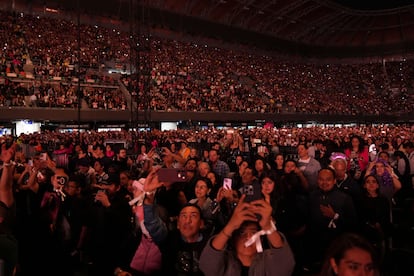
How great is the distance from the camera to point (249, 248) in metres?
2.70

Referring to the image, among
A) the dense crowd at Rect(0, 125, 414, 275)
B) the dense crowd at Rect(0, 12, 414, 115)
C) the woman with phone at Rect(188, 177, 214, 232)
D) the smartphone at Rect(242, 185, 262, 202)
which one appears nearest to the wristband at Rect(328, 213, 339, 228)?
the dense crowd at Rect(0, 125, 414, 275)

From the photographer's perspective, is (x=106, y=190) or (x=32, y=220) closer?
(x=32, y=220)

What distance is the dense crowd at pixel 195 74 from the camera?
86.5ft

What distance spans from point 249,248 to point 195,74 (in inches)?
1309

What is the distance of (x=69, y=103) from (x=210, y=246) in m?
22.7

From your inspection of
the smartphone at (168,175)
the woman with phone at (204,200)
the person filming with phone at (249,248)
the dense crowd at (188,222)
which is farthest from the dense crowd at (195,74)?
the person filming with phone at (249,248)

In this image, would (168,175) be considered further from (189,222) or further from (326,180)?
(326,180)

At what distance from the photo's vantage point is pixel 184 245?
3.37 metres

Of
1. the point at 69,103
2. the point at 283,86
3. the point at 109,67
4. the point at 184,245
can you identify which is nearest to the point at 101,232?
the point at 184,245

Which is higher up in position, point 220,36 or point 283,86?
point 220,36

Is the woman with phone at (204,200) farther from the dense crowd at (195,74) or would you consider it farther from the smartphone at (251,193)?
the dense crowd at (195,74)

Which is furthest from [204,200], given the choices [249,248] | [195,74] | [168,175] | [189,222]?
[195,74]

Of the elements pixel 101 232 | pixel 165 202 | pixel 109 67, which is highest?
pixel 109 67

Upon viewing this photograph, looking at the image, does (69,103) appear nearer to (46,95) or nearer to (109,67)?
(46,95)
